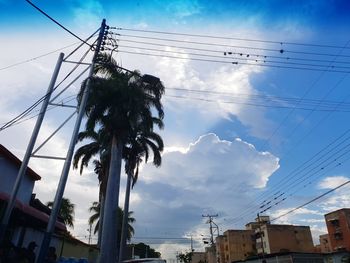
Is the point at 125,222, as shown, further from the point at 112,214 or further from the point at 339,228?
the point at 339,228

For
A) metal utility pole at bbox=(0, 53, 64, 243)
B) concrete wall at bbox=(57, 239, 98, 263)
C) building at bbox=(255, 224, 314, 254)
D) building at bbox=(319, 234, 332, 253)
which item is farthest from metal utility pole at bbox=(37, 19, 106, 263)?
building at bbox=(319, 234, 332, 253)

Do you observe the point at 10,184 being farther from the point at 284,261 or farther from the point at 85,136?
the point at 284,261

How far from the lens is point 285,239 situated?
81000 millimetres

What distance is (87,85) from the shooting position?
45.1 ft

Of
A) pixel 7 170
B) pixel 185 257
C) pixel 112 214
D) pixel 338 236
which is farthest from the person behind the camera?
pixel 185 257

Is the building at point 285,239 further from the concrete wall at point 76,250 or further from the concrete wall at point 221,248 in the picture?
the concrete wall at point 76,250

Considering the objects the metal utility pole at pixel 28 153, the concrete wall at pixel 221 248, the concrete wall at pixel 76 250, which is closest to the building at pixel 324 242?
the concrete wall at pixel 221 248

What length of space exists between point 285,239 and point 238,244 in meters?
15.9

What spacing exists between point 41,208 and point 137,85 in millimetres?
11284

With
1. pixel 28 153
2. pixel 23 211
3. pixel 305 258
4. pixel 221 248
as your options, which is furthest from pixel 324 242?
pixel 28 153

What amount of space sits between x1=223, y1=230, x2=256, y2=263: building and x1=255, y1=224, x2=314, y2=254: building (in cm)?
776

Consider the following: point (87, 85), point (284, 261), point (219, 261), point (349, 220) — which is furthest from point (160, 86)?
point (219, 261)

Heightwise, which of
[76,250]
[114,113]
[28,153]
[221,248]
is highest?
[221,248]

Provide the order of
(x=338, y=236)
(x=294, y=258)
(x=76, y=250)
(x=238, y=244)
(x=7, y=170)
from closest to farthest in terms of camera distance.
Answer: (x=7, y=170) → (x=76, y=250) → (x=294, y=258) → (x=338, y=236) → (x=238, y=244)
